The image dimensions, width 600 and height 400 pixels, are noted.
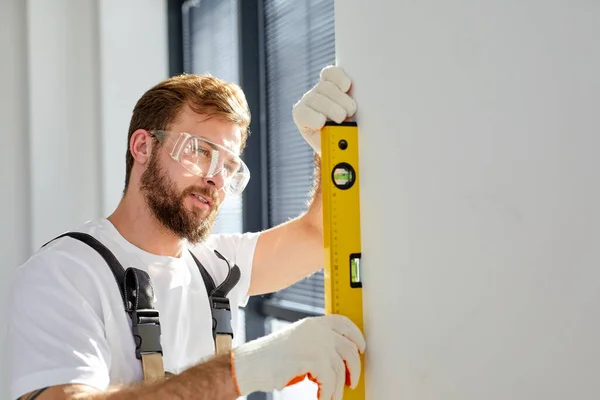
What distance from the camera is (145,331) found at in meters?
1.50

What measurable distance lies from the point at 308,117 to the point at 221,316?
2.37 ft

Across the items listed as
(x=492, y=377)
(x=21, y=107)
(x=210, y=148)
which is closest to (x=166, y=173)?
(x=210, y=148)

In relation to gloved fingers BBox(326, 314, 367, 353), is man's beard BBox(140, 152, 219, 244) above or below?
above

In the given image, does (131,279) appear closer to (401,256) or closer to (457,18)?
(401,256)

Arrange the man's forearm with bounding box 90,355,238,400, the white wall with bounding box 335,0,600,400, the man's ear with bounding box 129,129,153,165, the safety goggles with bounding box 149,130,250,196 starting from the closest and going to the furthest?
the white wall with bounding box 335,0,600,400 → the man's forearm with bounding box 90,355,238,400 → the safety goggles with bounding box 149,130,250,196 → the man's ear with bounding box 129,129,153,165

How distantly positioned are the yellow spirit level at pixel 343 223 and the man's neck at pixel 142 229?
2.07ft

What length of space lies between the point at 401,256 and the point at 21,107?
2.87m

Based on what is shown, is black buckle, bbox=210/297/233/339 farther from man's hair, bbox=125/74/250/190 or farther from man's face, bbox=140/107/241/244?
man's hair, bbox=125/74/250/190

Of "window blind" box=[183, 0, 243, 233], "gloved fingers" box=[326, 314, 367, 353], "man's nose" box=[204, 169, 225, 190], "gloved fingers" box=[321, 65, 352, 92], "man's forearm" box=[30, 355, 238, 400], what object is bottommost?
"man's forearm" box=[30, 355, 238, 400]

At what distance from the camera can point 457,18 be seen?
3.23 feet

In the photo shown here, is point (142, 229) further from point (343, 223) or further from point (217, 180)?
point (343, 223)

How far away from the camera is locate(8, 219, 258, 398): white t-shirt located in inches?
53.3

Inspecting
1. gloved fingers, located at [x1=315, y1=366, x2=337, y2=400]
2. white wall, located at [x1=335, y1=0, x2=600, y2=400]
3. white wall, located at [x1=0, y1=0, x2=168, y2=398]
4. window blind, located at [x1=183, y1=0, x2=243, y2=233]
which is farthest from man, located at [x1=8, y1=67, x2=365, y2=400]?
white wall, located at [x1=0, y1=0, x2=168, y2=398]

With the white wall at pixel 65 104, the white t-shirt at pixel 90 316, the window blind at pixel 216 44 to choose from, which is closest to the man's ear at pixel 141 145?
the white t-shirt at pixel 90 316
